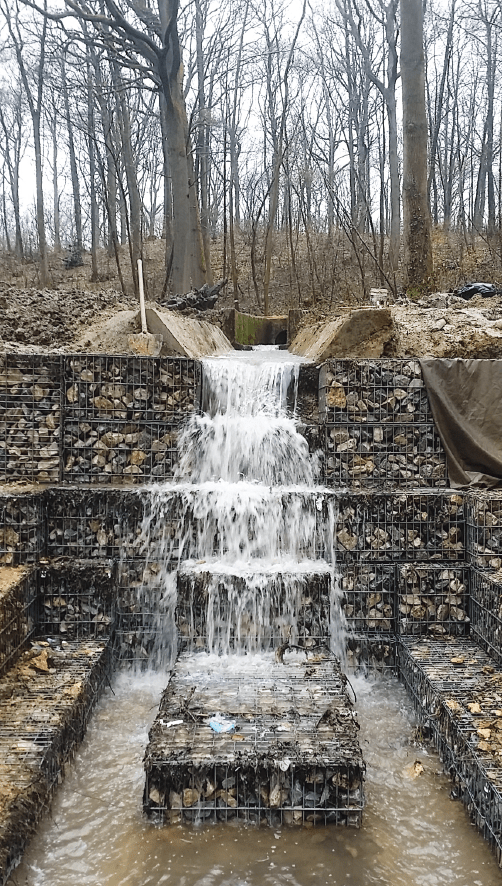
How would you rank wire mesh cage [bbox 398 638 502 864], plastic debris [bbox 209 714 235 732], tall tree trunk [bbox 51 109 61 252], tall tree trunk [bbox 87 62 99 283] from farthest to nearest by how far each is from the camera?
tall tree trunk [bbox 51 109 61 252] → tall tree trunk [bbox 87 62 99 283] → plastic debris [bbox 209 714 235 732] → wire mesh cage [bbox 398 638 502 864]

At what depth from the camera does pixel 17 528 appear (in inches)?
199

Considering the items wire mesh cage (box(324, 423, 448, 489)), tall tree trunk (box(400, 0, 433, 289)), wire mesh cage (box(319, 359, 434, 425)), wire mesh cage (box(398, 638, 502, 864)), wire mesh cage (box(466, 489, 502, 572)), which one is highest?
tall tree trunk (box(400, 0, 433, 289))

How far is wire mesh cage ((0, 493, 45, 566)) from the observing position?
5.05 metres

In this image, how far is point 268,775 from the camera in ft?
11.1

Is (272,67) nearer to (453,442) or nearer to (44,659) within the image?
(453,442)

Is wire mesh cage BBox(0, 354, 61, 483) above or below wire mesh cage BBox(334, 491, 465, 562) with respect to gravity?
above

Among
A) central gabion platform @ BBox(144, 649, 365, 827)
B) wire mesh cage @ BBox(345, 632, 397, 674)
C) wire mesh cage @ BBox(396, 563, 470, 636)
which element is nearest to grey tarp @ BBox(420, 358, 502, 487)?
wire mesh cage @ BBox(396, 563, 470, 636)

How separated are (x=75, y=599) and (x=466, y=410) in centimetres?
383

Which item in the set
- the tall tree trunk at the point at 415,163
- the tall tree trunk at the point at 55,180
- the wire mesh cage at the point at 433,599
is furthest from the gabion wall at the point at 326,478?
the tall tree trunk at the point at 55,180

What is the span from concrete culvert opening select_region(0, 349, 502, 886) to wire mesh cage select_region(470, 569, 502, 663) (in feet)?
0.08

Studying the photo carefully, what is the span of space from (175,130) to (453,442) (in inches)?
380

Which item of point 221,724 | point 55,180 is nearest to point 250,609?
point 221,724

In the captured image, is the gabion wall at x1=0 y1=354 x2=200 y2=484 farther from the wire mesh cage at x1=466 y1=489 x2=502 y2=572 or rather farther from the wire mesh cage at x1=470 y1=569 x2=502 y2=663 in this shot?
the wire mesh cage at x1=470 y1=569 x2=502 y2=663

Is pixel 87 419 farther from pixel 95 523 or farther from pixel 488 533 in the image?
pixel 488 533
